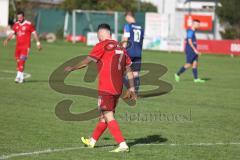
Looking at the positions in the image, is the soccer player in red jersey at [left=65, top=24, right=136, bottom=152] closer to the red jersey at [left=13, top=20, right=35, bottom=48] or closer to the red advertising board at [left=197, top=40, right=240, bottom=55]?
the red jersey at [left=13, top=20, right=35, bottom=48]

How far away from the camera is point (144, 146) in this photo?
10.6 meters

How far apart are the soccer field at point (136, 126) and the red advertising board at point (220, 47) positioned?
29.1 meters

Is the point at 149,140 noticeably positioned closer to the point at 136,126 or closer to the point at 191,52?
the point at 136,126

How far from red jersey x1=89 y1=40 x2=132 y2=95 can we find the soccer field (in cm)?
92

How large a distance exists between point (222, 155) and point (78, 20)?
61832 mm

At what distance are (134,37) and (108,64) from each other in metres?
7.78

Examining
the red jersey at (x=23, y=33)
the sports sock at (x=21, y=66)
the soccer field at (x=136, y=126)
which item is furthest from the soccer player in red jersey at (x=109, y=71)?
the red jersey at (x=23, y=33)

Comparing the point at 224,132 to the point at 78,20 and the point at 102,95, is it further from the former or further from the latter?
the point at 78,20

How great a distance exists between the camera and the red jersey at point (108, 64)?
32.4 feet

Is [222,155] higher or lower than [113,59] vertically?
lower

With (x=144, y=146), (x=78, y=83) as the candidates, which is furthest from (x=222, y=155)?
(x=78, y=83)

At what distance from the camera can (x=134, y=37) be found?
1758 centimetres

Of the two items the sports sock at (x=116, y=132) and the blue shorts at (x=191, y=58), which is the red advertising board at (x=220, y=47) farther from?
the sports sock at (x=116, y=132)

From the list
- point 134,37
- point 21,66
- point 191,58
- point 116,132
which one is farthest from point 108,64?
point 191,58
